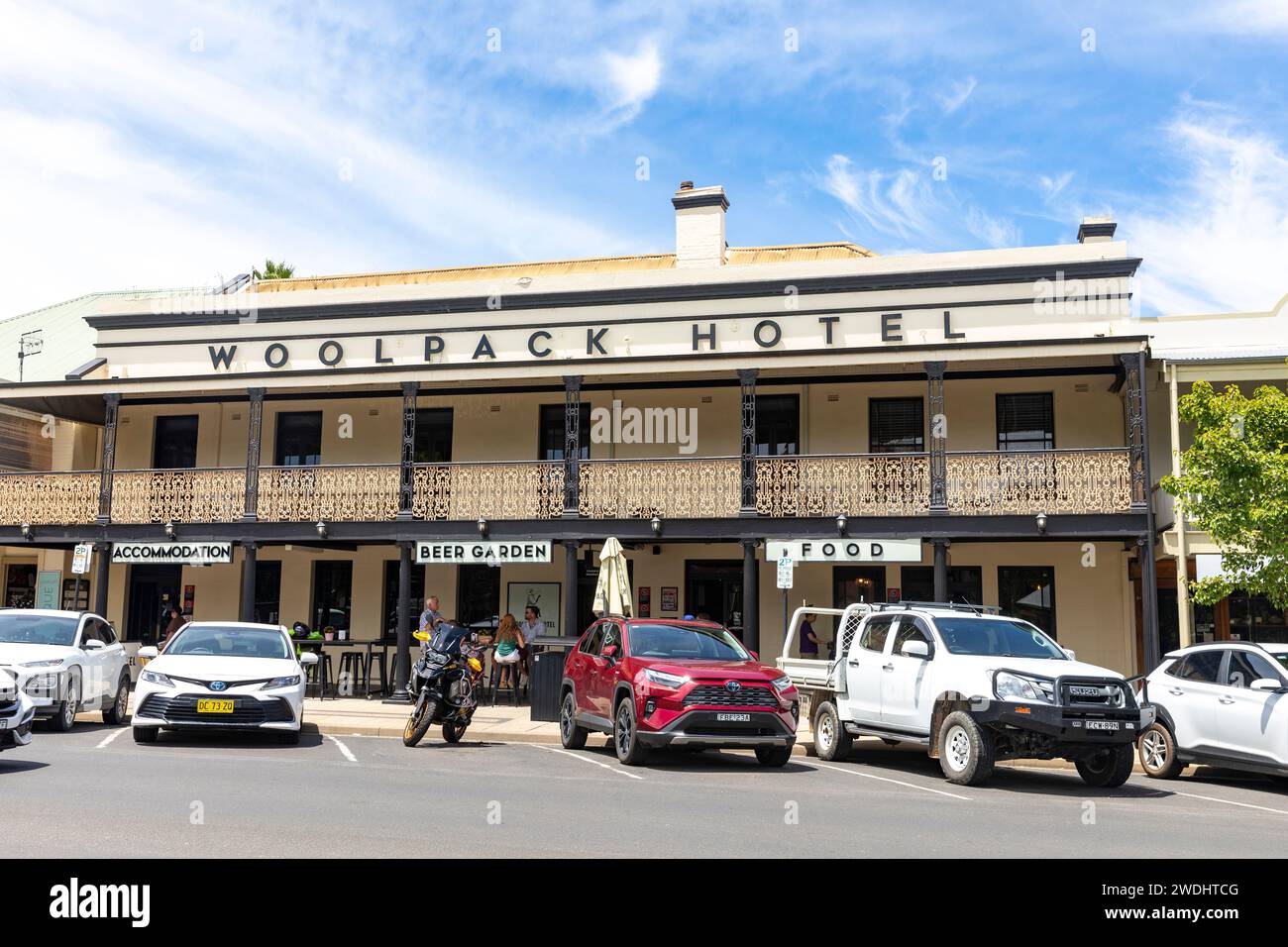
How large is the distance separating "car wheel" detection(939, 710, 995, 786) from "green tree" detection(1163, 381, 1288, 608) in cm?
568

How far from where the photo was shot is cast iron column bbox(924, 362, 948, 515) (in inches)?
769

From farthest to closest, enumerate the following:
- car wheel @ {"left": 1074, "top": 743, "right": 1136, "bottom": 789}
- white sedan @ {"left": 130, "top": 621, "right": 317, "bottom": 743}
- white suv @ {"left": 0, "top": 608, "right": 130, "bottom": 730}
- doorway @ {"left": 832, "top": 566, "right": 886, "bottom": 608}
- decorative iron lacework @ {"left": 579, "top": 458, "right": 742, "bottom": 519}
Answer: doorway @ {"left": 832, "top": 566, "right": 886, "bottom": 608} < decorative iron lacework @ {"left": 579, "top": 458, "right": 742, "bottom": 519} < white suv @ {"left": 0, "top": 608, "right": 130, "bottom": 730} < white sedan @ {"left": 130, "top": 621, "right": 317, "bottom": 743} < car wheel @ {"left": 1074, "top": 743, "right": 1136, "bottom": 789}

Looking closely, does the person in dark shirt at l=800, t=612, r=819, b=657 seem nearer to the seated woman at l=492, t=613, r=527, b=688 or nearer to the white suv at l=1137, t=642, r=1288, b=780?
the seated woman at l=492, t=613, r=527, b=688

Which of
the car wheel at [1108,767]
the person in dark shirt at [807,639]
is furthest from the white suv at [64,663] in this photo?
the car wheel at [1108,767]

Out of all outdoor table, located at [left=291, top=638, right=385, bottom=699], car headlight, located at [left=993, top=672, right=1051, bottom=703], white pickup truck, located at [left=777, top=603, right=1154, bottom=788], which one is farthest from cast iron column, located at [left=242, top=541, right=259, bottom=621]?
car headlight, located at [left=993, top=672, right=1051, bottom=703]

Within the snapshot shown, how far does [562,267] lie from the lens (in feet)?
88.6

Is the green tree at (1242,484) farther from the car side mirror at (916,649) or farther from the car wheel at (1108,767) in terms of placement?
the car side mirror at (916,649)

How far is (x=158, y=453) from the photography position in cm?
2628

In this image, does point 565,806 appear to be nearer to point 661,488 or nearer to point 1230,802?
point 1230,802

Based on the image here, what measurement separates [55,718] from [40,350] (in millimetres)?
19623

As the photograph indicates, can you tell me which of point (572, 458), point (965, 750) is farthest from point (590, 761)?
point (572, 458)

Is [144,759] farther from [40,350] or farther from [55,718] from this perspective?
[40,350]
